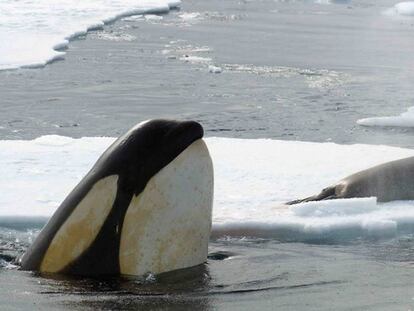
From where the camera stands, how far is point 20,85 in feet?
56.8

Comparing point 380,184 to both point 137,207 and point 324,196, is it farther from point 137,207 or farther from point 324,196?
point 137,207

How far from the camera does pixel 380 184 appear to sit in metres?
9.20

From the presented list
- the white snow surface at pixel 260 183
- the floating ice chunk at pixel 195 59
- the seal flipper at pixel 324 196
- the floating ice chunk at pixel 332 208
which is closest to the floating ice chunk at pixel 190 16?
the floating ice chunk at pixel 195 59

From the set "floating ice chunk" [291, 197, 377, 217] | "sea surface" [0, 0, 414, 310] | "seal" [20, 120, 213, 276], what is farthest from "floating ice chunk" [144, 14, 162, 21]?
"seal" [20, 120, 213, 276]

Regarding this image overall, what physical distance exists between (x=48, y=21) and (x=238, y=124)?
42.8ft

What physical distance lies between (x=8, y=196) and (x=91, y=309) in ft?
10.4

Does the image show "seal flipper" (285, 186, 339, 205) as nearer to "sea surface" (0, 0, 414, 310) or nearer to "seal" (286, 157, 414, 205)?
"seal" (286, 157, 414, 205)

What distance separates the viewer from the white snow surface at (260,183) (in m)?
7.48

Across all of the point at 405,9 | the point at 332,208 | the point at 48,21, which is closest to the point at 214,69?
the point at 48,21

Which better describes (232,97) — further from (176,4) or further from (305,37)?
(176,4)

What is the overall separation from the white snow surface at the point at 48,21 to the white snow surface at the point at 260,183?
8.96 m

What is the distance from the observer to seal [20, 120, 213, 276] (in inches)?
230

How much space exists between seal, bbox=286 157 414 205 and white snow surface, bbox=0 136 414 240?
203 mm

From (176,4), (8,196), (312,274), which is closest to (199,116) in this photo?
(8,196)
